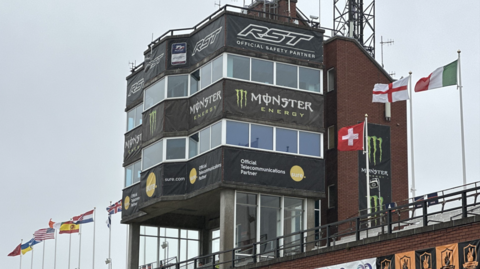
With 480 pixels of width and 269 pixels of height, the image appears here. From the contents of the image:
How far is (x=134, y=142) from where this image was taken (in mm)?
50000

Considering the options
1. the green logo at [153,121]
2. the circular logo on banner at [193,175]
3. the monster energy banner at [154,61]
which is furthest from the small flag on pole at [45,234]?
the circular logo on banner at [193,175]

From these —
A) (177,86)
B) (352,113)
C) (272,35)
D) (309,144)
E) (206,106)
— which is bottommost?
(309,144)

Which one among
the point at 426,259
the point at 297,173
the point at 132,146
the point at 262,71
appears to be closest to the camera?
the point at 426,259

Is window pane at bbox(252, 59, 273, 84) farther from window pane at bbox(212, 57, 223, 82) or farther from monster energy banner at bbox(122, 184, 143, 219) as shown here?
monster energy banner at bbox(122, 184, 143, 219)

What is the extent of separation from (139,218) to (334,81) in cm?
1240

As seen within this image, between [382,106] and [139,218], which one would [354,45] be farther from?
[139,218]

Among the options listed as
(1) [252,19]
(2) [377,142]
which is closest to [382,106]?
(2) [377,142]

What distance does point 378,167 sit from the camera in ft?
158

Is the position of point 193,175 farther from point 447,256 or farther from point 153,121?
point 447,256

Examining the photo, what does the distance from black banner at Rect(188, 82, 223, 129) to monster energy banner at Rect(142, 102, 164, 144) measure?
1608 millimetres

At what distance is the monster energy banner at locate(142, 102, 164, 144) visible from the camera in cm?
4553

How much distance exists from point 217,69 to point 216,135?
320cm

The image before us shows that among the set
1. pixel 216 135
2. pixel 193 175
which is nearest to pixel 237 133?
pixel 216 135

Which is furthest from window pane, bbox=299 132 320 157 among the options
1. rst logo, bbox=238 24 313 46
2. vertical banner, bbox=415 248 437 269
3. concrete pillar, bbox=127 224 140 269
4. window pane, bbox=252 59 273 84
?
vertical banner, bbox=415 248 437 269
